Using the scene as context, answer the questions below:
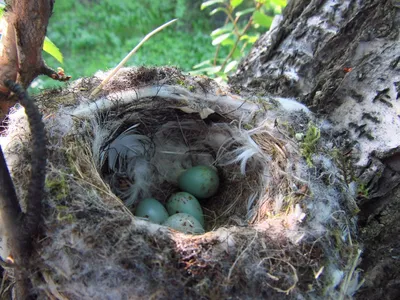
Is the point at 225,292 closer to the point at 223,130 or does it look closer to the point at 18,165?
the point at 18,165

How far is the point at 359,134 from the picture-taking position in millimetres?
1634

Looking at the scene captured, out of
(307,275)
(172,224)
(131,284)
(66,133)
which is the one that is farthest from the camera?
(172,224)

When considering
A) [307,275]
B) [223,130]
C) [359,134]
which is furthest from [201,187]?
[307,275]

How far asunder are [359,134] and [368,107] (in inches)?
4.2

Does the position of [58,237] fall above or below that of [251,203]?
above

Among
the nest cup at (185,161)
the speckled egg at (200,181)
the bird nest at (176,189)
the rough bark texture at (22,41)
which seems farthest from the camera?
the speckled egg at (200,181)

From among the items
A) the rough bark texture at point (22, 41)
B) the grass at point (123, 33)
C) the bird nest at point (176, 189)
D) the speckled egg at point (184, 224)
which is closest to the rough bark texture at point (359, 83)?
the bird nest at point (176, 189)

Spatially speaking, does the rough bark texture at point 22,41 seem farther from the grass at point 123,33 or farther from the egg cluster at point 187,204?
the grass at point 123,33

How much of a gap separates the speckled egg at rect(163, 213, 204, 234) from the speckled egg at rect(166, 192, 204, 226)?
0.51 ft

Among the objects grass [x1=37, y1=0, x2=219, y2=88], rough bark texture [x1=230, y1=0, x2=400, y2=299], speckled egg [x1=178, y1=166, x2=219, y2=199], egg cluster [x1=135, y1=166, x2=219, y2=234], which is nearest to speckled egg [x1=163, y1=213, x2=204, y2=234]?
egg cluster [x1=135, y1=166, x2=219, y2=234]

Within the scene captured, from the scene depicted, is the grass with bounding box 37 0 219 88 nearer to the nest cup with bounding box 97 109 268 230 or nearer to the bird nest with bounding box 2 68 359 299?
the nest cup with bounding box 97 109 268 230

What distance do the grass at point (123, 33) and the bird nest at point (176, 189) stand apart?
311 cm

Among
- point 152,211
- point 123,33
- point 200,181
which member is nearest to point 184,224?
point 152,211

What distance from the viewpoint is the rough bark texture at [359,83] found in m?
1.48
